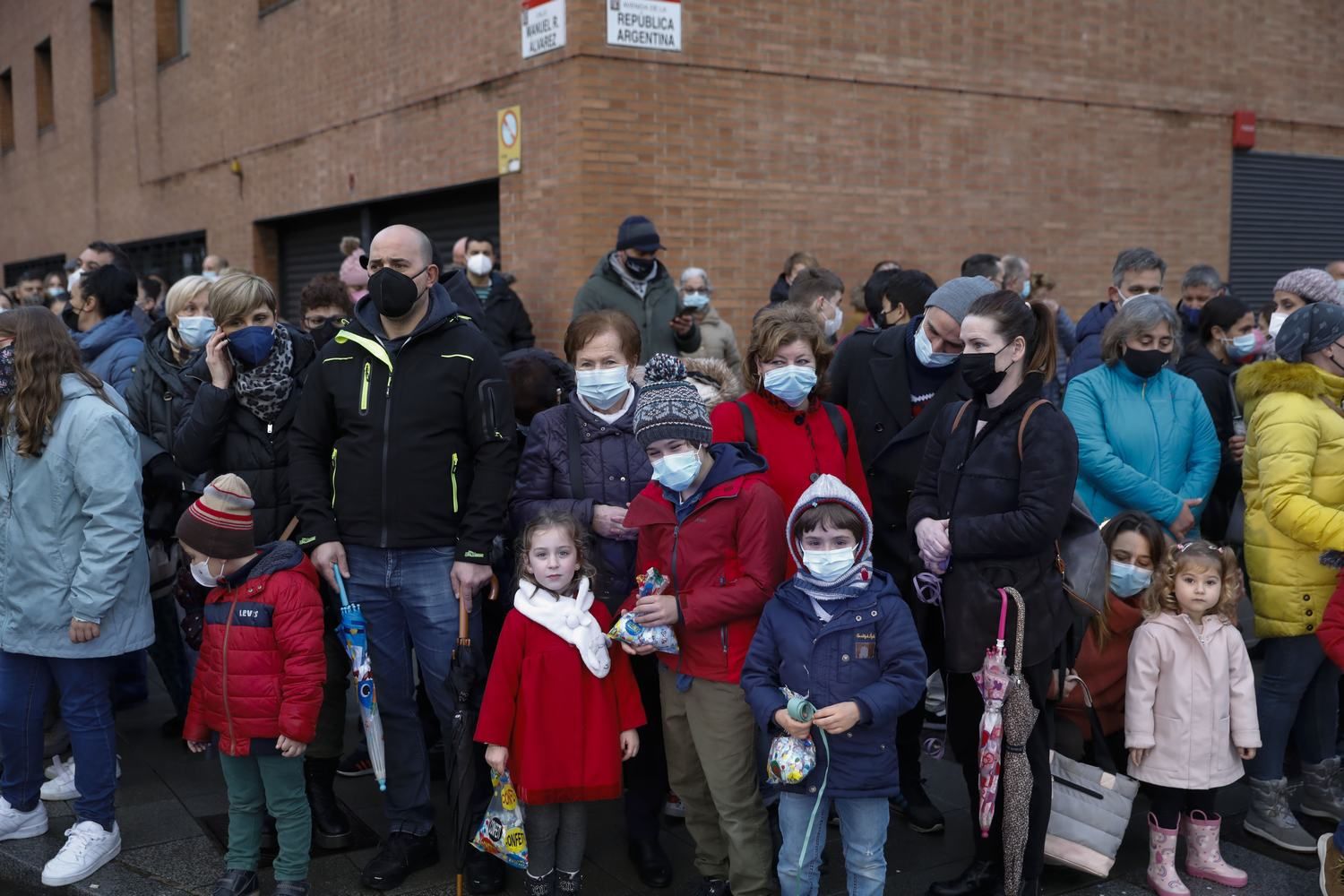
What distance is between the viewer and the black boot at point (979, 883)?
415 centimetres

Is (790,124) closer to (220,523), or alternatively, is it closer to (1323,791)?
(1323,791)

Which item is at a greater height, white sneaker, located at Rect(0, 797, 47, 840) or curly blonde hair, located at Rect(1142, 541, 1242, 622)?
curly blonde hair, located at Rect(1142, 541, 1242, 622)

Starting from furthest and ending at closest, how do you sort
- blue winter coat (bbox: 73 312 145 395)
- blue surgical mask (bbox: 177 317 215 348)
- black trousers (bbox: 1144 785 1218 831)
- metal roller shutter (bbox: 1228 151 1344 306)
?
metal roller shutter (bbox: 1228 151 1344 306) → blue winter coat (bbox: 73 312 145 395) → blue surgical mask (bbox: 177 317 215 348) → black trousers (bbox: 1144 785 1218 831)

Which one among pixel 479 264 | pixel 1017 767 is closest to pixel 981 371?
pixel 1017 767

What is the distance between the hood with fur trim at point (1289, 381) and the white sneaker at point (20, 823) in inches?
199

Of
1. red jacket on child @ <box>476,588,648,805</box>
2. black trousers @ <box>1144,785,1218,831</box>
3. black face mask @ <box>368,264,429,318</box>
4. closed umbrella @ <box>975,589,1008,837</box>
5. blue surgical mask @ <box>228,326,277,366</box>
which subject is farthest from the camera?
blue surgical mask @ <box>228,326,277,366</box>

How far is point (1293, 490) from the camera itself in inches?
181

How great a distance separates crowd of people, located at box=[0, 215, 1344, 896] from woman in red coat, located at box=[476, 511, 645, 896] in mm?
13

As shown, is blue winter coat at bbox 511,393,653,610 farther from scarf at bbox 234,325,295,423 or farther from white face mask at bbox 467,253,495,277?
white face mask at bbox 467,253,495,277

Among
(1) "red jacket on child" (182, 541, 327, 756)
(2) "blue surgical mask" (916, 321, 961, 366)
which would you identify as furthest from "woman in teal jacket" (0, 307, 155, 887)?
(2) "blue surgical mask" (916, 321, 961, 366)

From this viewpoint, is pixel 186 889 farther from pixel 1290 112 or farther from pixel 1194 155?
pixel 1290 112

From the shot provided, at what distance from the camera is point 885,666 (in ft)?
12.4

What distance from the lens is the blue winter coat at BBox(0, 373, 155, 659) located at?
14.6 ft

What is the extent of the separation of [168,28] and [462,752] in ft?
48.9
